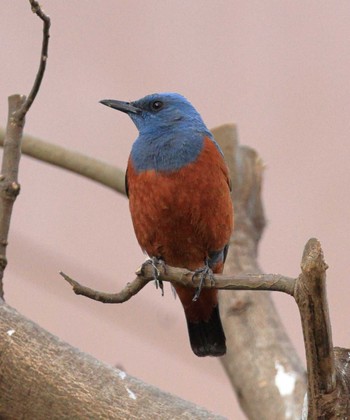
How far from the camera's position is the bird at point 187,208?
2.95 m

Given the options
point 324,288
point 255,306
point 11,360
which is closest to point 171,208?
point 255,306

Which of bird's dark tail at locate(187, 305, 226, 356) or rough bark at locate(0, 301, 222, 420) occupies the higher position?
rough bark at locate(0, 301, 222, 420)

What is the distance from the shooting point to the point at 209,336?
125 inches

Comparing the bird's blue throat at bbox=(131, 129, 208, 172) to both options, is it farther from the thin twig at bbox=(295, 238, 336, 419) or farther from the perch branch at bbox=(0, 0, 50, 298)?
the thin twig at bbox=(295, 238, 336, 419)

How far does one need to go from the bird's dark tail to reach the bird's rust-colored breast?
27cm

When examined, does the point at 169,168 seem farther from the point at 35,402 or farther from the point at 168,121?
the point at 35,402

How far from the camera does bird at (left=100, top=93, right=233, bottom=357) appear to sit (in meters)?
2.95

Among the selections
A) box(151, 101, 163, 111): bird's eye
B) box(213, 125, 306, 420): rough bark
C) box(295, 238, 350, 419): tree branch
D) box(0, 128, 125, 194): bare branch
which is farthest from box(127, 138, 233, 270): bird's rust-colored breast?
box(295, 238, 350, 419): tree branch

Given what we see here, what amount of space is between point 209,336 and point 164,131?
77 centimetres

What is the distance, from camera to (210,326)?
3.20 metres

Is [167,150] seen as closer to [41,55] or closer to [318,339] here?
[41,55]

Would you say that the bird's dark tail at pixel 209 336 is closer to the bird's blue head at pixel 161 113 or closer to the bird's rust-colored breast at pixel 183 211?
the bird's rust-colored breast at pixel 183 211

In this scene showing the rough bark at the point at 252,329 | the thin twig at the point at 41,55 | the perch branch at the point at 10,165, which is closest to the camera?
the thin twig at the point at 41,55

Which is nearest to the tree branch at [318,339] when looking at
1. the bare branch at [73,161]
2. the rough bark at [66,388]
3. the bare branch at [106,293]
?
the rough bark at [66,388]
